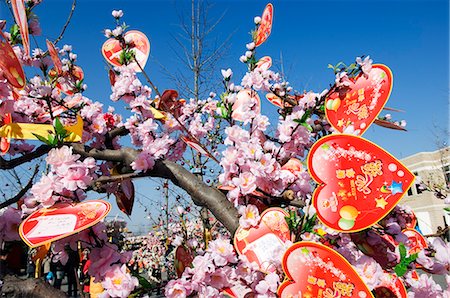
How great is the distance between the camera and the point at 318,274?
112 cm

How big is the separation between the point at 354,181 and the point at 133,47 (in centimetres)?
159

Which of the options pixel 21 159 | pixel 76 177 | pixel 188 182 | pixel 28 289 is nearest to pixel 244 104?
pixel 188 182

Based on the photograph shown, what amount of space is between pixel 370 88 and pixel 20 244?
67.9 inches

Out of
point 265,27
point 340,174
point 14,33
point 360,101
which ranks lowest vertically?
point 340,174

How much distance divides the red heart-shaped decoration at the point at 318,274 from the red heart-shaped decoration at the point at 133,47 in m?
1.44

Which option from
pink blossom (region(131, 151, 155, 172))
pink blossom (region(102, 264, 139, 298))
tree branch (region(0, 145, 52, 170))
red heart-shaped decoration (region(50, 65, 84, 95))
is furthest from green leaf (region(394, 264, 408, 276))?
red heart-shaped decoration (region(50, 65, 84, 95))

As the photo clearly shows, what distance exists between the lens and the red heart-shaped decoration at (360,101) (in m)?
1.40

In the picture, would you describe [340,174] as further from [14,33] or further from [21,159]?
[14,33]

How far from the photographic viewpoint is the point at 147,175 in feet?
5.78

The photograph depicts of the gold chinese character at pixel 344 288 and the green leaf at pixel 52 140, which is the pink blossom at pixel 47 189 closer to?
the green leaf at pixel 52 140

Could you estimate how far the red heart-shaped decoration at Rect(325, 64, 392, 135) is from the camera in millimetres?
1397

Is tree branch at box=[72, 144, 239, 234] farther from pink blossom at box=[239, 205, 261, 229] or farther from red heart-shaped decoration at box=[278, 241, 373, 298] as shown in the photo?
red heart-shaped decoration at box=[278, 241, 373, 298]

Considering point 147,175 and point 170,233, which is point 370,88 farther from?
point 170,233

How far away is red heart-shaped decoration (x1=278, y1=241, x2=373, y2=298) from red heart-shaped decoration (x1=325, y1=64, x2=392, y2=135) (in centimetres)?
49
